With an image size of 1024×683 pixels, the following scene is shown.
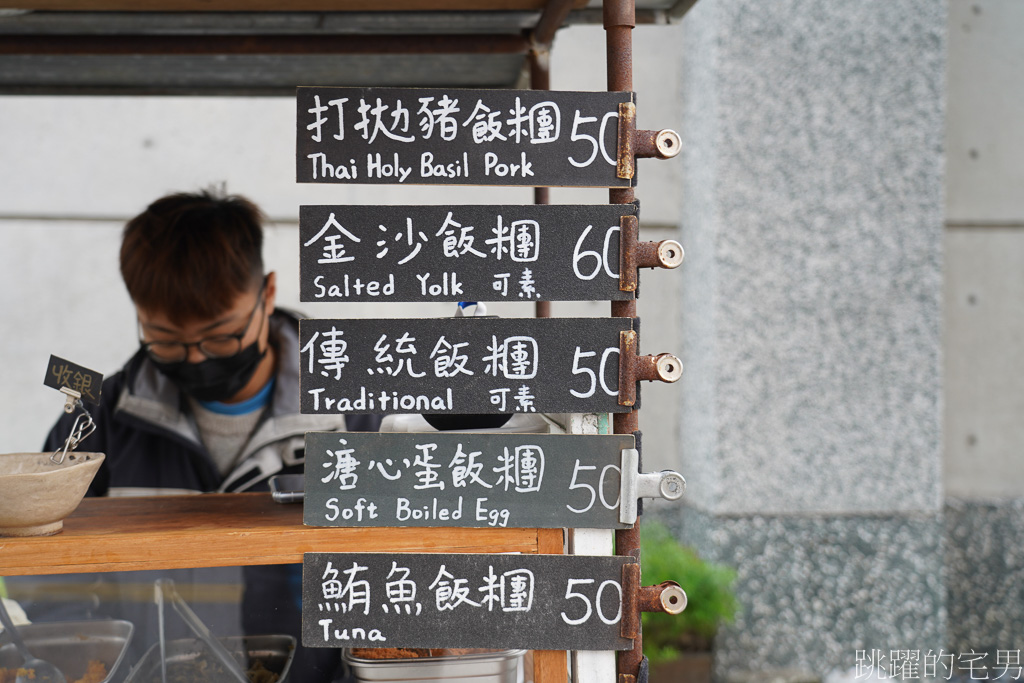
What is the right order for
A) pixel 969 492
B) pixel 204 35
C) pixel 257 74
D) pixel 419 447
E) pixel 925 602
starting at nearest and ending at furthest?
1. pixel 419 447
2. pixel 204 35
3. pixel 257 74
4. pixel 925 602
5. pixel 969 492

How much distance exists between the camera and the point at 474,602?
44.0 inches

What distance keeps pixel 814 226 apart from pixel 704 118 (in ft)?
2.31

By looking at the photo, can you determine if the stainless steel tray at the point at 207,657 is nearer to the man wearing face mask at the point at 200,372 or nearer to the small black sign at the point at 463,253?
the small black sign at the point at 463,253

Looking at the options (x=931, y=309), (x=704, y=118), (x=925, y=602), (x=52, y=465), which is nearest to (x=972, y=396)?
(x=931, y=309)

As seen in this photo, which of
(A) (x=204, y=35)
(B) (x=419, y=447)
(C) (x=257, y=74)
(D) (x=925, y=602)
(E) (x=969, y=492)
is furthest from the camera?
(E) (x=969, y=492)

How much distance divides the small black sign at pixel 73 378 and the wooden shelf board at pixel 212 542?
192 mm

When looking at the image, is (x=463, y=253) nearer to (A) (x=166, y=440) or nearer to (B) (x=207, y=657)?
(B) (x=207, y=657)

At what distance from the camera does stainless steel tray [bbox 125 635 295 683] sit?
124 cm

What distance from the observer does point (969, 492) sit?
13.2ft

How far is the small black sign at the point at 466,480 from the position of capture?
3.65 ft

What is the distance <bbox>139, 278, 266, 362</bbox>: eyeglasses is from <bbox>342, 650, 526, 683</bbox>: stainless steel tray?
3.36ft

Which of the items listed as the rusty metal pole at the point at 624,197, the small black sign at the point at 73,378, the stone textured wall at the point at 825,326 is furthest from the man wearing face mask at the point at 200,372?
the stone textured wall at the point at 825,326

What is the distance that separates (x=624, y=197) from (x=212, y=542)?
76cm

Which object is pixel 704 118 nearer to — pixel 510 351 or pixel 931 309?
pixel 931 309
